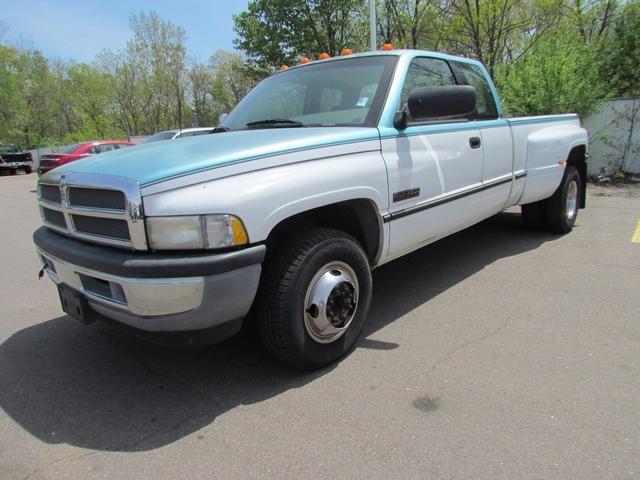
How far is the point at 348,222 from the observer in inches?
120

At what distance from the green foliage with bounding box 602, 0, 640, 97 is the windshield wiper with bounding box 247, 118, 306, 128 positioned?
1114cm

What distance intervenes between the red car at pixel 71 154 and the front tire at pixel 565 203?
37.7 ft

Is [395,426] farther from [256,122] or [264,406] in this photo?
[256,122]

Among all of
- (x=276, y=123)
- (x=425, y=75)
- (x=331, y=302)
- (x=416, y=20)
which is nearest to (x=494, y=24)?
(x=416, y=20)

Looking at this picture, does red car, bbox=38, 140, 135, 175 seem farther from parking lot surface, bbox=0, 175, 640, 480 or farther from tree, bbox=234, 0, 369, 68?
parking lot surface, bbox=0, 175, 640, 480

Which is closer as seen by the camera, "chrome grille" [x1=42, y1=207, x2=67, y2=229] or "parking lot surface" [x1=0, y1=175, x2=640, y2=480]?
"parking lot surface" [x1=0, y1=175, x2=640, y2=480]

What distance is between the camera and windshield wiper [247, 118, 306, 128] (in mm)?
3207

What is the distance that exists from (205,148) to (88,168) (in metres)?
0.64

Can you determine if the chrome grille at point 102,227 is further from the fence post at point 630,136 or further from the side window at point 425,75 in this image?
the fence post at point 630,136

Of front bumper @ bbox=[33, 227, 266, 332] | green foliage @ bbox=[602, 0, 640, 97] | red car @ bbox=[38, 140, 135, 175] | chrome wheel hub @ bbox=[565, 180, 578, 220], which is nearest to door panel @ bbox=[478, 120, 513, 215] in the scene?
chrome wheel hub @ bbox=[565, 180, 578, 220]

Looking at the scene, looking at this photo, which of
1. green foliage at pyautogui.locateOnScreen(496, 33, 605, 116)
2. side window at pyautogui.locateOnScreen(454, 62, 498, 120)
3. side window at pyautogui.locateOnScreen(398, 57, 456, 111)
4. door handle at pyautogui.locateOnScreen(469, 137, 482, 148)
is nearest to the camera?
side window at pyautogui.locateOnScreen(398, 57, 456, 111)

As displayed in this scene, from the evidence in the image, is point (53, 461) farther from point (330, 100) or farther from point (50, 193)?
point (330, 100)

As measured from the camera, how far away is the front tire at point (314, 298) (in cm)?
248

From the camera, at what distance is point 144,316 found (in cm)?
218
